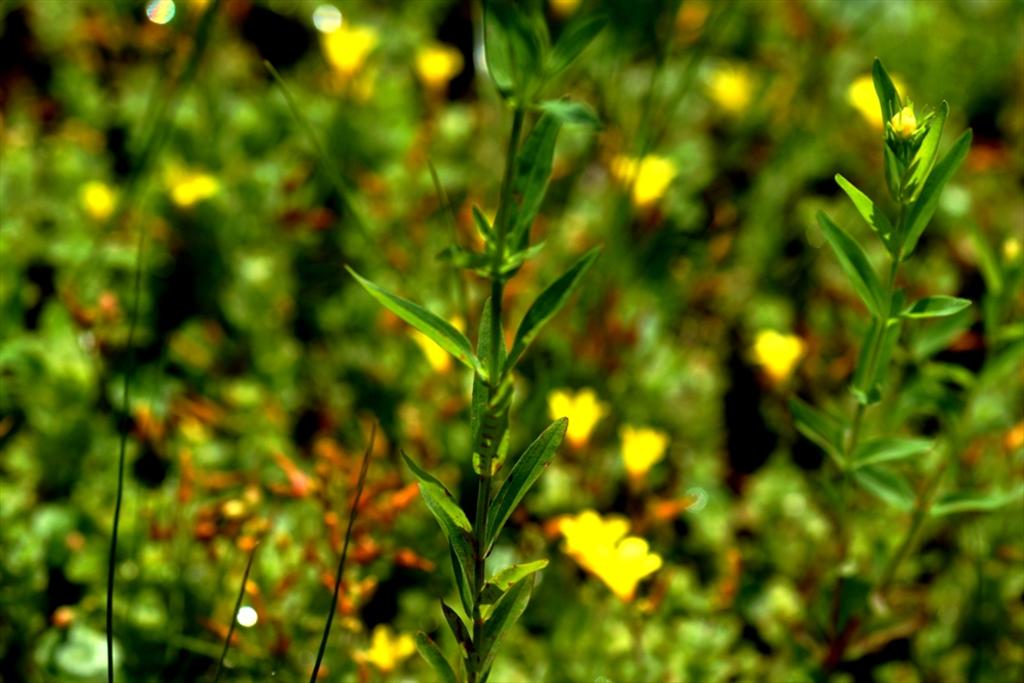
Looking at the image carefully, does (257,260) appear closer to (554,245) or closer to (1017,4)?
(554,245)

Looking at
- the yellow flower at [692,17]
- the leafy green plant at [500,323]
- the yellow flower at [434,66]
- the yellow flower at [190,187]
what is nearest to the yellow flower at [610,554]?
the leafy green plant at [500,323]

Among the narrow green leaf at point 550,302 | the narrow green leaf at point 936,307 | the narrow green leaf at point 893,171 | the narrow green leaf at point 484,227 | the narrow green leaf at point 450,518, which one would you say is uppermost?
the narrow green leaf at point 893,171

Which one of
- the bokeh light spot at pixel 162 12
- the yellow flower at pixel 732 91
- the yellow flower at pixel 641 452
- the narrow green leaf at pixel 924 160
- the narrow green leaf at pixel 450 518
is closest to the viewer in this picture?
the narrow green leaf at pixel 450 518

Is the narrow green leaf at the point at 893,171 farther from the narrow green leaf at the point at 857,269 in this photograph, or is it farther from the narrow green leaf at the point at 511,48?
the narrow green leaf at the point at 511,48

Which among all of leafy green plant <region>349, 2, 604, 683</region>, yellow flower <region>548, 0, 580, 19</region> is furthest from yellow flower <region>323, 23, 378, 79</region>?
leafy green plant <region>349, 2, 604, 683</region>

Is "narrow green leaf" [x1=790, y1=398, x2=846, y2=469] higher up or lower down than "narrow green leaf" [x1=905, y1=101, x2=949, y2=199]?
lower down

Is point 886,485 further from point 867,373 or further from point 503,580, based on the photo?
point 503,580

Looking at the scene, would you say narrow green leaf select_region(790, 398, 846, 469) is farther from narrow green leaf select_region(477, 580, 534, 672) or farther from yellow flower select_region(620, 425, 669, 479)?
narrow green leaf select_region(477, 580, 534, 672)
